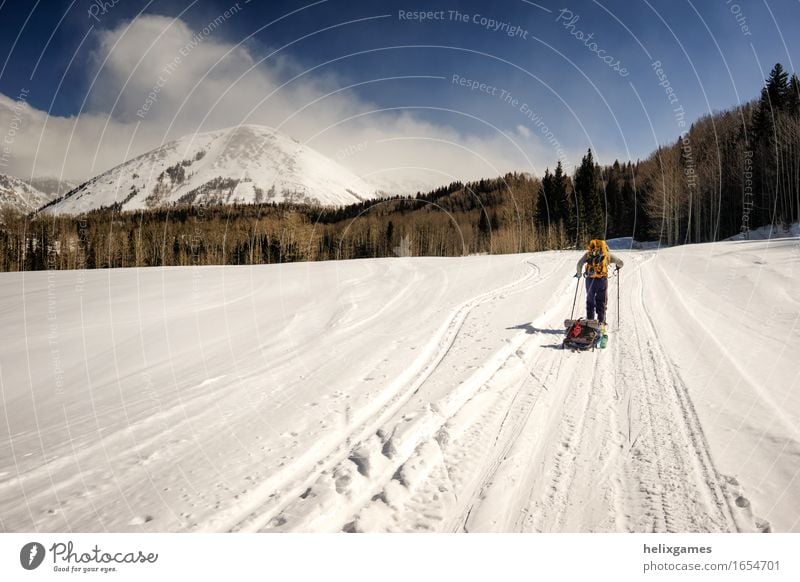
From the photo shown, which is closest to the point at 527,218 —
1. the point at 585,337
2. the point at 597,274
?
the point at 597,274

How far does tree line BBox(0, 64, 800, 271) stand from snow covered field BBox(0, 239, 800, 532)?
38.2 m

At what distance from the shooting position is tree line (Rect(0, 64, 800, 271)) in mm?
42150

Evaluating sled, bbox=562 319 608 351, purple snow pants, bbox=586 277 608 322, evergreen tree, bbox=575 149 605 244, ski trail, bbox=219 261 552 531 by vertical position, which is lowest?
ski trail, bbox=219 261 552 531

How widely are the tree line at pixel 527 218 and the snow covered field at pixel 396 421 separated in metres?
38.2

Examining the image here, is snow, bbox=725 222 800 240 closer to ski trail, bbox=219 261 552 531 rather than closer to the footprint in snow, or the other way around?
ski trail, bbox=219 261 552 531

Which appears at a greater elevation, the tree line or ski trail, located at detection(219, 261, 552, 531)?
the tree line

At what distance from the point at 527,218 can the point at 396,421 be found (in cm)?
5608

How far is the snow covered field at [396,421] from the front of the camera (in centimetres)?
276

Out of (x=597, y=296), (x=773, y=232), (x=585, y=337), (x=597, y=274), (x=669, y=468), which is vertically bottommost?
(x=669, y=468)

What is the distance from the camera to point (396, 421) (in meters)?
4.12

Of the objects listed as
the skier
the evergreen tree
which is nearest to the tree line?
the evergreen tree

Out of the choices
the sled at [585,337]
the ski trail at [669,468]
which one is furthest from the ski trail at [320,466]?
the sled at [585,337]

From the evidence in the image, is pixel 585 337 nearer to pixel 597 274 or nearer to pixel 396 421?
pixel 597 274
